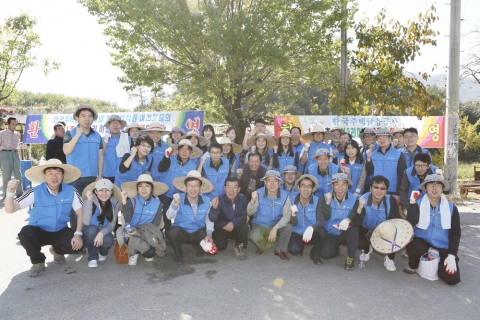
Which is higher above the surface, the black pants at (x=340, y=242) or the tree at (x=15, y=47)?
the tree at (x=15, y=47)

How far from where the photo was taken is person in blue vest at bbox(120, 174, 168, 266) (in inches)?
187

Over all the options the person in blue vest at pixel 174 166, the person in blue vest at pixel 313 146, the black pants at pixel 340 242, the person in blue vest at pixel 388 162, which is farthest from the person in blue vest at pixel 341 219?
the person in blue vest at pixel 174 166

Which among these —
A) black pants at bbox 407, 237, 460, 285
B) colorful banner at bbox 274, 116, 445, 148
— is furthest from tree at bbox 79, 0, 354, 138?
black pants at bbox 407, 237, 460, 285

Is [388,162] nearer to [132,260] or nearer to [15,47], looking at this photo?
[132,260]

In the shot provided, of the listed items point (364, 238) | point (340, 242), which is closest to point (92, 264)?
point (340, 242)

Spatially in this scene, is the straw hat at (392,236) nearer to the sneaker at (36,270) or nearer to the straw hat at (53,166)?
the straw hat at (53,166)

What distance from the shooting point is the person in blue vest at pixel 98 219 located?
4680 millimetres

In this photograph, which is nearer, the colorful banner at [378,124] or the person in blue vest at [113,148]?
the person in blue vest at [113,148]

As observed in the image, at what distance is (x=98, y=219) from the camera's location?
4.79 meters

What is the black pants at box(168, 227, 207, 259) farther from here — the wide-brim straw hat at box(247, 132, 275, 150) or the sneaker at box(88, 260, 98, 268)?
the wide-brim straw hat at box(247, 132, 275, 150)

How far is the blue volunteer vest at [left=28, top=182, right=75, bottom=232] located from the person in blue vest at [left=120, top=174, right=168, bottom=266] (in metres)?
0.69

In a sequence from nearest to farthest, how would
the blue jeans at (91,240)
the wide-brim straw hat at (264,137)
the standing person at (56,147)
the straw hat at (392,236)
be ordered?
1. the straw hat at (392,236)
2. the blue jeans at (91,240)
3. the wide-brim straw hat at (264,137)
4. the standing person at (56,147)

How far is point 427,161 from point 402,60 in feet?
10.9

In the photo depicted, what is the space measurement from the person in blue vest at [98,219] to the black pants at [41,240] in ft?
0.70
